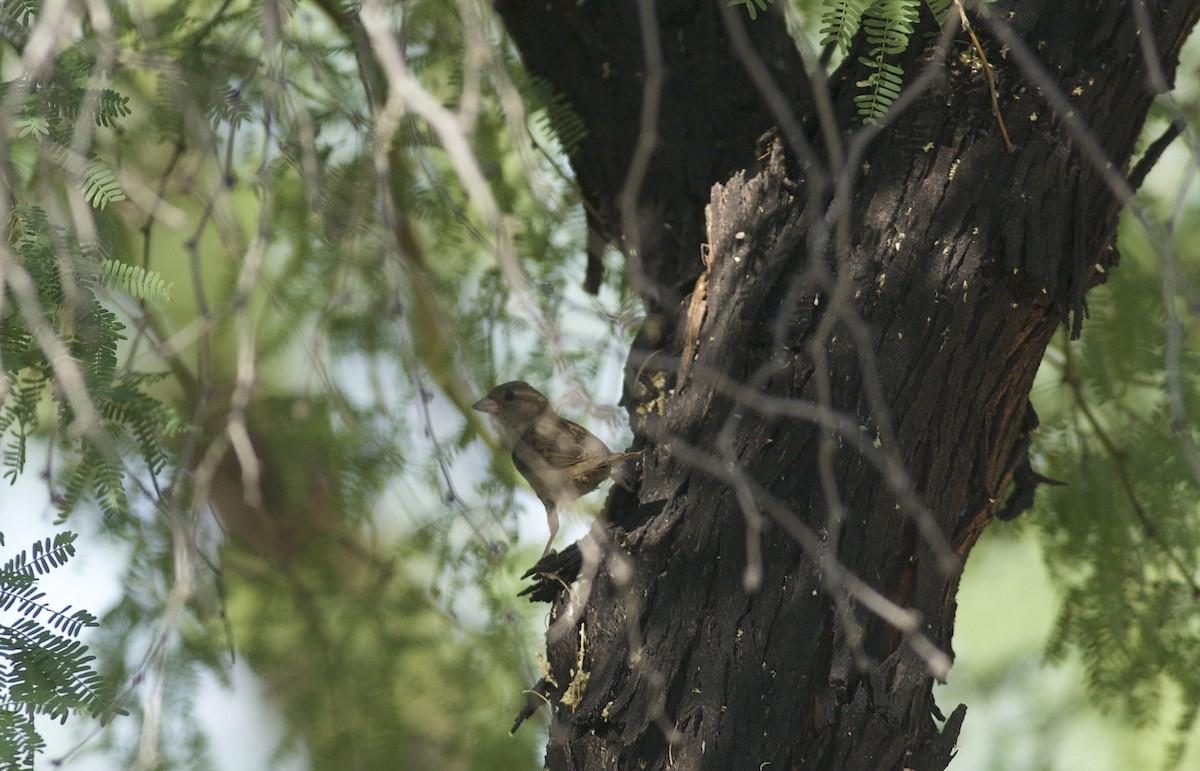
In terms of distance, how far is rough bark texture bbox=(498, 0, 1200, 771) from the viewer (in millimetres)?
2328

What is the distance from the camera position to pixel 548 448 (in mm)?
3107

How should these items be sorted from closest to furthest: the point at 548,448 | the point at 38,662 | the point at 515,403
Result: the point at 38,662 < the point at 548,448 < the point at 515,403

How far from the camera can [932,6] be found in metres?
2.40

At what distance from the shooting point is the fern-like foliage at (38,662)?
2.23 meters

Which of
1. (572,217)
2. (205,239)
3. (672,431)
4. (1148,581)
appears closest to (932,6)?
(672,431)

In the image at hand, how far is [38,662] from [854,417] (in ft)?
5.31

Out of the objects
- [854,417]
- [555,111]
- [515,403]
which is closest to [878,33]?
[854,417]

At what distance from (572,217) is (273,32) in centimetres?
187

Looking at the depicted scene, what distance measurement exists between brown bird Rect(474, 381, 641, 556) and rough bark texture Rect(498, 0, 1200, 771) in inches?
6.1

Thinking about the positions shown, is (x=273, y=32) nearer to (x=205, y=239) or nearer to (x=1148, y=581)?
(x=1148, y=581)

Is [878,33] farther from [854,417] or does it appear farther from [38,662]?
[38,662]

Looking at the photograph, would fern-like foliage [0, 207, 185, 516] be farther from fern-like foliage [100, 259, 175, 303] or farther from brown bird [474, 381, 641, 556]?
brown bird [474, 381, 641, 556]

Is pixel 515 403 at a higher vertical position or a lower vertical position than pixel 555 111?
lower

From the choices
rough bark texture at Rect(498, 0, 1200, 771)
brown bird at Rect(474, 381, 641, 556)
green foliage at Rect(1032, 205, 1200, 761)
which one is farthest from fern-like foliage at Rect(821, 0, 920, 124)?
green foliage at Rect(1032, 205, 1200, 761)
